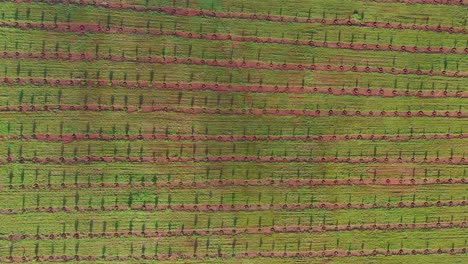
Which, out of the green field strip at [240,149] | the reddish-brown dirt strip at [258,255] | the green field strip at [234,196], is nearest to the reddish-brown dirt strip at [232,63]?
the green field strip at [240,149]

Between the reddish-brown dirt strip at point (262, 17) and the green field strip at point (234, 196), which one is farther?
the reddish-brown dirt strip at point (262, 17)

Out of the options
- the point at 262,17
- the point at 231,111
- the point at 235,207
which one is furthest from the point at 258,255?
the point at 262,17

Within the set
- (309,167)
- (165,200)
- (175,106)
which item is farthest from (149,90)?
(309,167)

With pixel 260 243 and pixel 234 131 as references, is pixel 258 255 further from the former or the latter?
pixel 234 131

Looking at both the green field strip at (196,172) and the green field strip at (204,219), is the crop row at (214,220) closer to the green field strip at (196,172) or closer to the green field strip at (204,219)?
the green field strip at (204,219)

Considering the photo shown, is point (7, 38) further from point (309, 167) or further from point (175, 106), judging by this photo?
point (309, 167)

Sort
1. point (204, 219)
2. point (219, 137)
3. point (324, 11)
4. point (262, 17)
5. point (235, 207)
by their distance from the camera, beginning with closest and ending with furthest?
point (204, 219) < point (235, 207) < point (219, 137) < point (262, 17) < point (324, 11)

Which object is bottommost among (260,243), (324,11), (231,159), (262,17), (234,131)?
(260,243)
